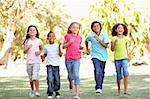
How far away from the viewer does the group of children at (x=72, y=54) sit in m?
8.12

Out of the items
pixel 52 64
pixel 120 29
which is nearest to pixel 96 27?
pixel 120 29

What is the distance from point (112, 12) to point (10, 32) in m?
6.45

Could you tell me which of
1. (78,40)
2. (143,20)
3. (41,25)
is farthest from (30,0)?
(78,40)

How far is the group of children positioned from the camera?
812 cm

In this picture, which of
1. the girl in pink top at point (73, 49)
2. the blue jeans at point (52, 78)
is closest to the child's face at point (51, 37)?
the girl in pink top at point (73, 49)

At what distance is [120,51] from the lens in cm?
834

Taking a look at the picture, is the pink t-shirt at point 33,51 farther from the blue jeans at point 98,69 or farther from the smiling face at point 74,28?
the blue jeans at point 98,69

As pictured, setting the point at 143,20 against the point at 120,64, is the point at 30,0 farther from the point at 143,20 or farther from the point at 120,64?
the point at 120,64

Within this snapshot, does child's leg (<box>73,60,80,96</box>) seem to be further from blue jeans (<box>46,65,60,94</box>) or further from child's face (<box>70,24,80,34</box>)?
child's face (<box>70,24,80,34</box>)

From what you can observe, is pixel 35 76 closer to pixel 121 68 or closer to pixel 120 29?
pixel 121 68

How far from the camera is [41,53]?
8242 millimetres

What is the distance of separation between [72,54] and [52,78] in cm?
61

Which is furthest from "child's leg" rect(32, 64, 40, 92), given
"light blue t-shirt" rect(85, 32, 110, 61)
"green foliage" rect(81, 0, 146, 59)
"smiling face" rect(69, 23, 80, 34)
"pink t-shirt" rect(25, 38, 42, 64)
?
"green foliage" rect(81, 0, 146, 59)

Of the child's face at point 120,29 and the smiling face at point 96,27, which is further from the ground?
the smiling face at point 96,27
